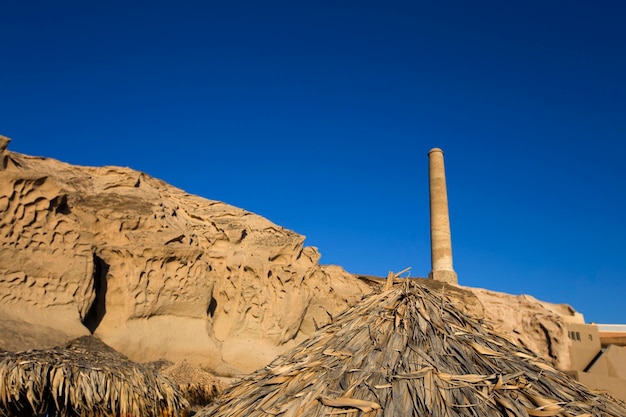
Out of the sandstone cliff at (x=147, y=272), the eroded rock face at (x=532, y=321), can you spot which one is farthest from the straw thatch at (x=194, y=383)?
the eroded rock face at (x=532, y=321)

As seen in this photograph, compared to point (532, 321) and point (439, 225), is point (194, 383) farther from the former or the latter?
point (439, 225)

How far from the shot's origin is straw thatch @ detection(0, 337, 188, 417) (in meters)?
6.93

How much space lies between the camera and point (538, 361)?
4.94m

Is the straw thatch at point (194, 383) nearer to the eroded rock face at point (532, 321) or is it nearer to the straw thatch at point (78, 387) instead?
the straw thatch at point (78, 387)

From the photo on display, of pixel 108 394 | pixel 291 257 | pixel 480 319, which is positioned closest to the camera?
pixel 480 319

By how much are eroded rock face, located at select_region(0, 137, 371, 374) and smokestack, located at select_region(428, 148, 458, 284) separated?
1056cm

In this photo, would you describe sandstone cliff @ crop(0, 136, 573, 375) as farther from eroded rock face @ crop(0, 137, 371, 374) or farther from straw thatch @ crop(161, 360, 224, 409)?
straw thatch @ crop(161, 360, 224, 409)

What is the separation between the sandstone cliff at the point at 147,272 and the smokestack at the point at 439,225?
9.96 m

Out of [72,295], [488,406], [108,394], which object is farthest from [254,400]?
[72,295]

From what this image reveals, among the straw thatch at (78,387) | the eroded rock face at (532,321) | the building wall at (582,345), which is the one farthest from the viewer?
the eroded rock face at (532,321)

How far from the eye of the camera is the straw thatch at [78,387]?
6934 mm

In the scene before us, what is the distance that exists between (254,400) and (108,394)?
3.88 m

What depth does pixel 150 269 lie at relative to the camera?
1333cm

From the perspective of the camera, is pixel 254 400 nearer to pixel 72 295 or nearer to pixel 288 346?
pixel 72 295
